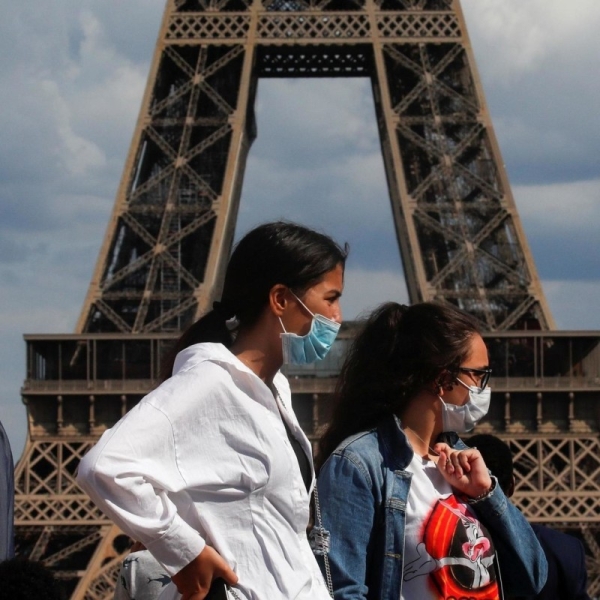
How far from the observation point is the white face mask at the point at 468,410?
5605 millimetres

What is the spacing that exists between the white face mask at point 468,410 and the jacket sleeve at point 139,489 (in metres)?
1.61

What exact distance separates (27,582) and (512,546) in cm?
180

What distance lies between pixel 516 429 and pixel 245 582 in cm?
2807

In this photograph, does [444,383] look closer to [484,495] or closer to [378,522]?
[484,495]

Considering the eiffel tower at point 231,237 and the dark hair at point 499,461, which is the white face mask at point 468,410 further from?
the eiffel tower at point 231,237

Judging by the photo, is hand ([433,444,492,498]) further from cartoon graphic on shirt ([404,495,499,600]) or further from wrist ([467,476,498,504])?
cartoon graphic on shirt ([404,495,499,600])

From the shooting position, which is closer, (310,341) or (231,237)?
(310,341)

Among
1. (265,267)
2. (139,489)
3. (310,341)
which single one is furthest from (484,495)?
(139,489)

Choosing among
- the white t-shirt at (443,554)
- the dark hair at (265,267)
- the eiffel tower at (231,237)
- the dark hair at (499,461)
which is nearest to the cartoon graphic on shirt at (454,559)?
the white t-shirt at (443,554)

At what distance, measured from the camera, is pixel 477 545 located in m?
5.33

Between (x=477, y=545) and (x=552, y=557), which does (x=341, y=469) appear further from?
(x=552, y=557)

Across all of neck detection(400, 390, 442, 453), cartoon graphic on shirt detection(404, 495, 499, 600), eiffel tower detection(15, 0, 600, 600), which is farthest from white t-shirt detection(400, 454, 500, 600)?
eiffel tower detection(15, 0, 600, 600)

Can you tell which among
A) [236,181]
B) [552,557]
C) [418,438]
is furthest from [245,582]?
[236,181]

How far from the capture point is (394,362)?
5730mm
